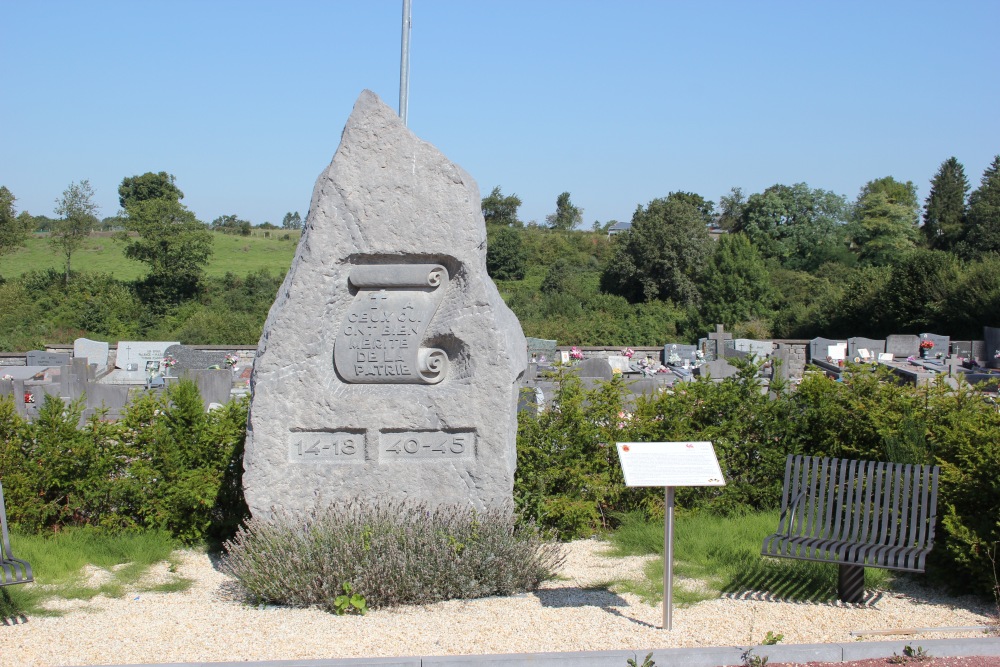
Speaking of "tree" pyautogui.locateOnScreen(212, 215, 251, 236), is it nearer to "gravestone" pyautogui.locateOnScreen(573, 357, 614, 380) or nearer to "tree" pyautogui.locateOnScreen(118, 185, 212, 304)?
"tree" pyautogui.locateOnScreen(118, 185, 212, 304)

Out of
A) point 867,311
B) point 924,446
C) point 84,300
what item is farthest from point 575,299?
point 924,446

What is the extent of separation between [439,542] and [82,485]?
301 cm

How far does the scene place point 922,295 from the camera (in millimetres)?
31453

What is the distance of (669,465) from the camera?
4637 mm

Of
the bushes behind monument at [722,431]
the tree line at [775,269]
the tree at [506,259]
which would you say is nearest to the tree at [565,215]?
the tree line at [775,269]

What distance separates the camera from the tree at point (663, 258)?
40.4 m

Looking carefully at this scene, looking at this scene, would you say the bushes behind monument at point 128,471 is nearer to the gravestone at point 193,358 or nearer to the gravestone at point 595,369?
the gravestone at point 595,369

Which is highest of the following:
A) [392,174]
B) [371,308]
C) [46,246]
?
[46,246]

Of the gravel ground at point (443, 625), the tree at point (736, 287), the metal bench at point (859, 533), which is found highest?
the tree at point (736, 287)

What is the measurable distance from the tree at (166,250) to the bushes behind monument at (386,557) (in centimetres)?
3369

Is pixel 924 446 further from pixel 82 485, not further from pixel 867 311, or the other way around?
pixel 867 311

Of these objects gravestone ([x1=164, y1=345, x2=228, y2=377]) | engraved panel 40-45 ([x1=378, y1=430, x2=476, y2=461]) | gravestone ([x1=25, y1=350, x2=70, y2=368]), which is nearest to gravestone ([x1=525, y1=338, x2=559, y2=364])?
gravestone ([x1=164, y1=345, x2=228, y2=377])

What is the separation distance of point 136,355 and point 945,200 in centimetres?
4223

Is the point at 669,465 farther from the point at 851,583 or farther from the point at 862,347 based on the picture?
the point at 862,347
